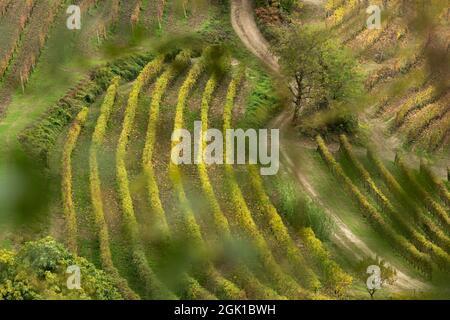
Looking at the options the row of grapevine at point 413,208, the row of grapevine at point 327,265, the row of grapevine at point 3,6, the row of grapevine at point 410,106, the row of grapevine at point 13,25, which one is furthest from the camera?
the row of grapevine at point 3,6

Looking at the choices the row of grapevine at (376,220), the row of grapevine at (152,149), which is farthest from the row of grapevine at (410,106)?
the row of grapevine at (152,149)

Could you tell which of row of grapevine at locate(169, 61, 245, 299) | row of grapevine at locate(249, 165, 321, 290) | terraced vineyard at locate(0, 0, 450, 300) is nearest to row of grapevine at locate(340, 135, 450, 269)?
terraced vineyard at locate(0, 0, 450, 300)

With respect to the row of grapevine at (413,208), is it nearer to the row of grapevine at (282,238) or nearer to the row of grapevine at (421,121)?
the row of grapevine at (421,121)

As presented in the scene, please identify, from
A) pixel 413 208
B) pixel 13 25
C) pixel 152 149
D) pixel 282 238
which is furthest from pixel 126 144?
pixel 413 208

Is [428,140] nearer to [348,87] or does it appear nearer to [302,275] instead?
[348,87]

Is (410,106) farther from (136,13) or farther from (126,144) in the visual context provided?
(136,13)

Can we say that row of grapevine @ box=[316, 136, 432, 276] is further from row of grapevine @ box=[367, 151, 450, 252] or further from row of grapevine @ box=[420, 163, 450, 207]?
row of grapevine @ box=[420, 163, 450, 207]

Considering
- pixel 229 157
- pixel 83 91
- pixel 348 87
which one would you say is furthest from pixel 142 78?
pixel 348 87
